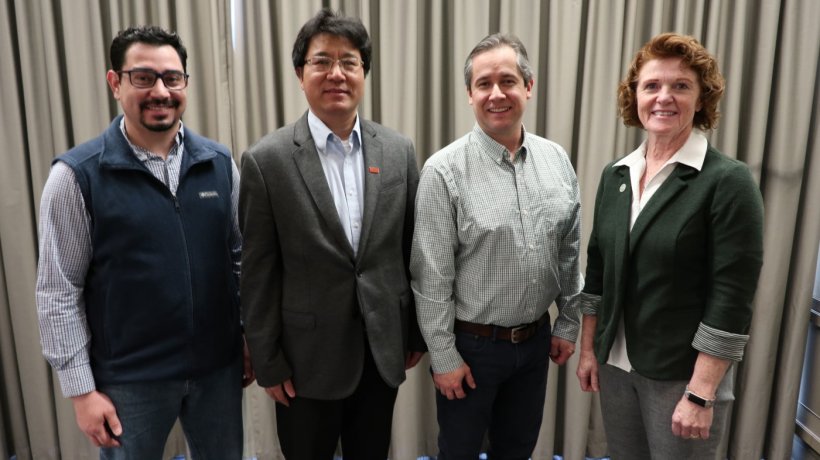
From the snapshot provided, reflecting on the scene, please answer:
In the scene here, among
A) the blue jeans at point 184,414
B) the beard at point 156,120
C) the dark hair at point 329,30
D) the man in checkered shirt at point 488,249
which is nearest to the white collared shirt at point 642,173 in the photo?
the man in checkered shirt at point 488,249

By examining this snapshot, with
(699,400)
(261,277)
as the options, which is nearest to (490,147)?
(261,277)

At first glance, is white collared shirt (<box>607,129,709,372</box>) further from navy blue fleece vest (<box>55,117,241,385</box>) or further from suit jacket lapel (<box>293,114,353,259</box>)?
navy blue fleece vest (<box>55,117,241,385</box>)

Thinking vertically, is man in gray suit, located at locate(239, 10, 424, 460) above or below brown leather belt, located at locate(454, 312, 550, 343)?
above

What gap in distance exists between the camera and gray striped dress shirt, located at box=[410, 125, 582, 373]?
1.53m

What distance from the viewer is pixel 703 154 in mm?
1397

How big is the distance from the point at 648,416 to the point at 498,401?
0.44m

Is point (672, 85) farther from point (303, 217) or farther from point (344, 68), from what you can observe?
point (303, 217)

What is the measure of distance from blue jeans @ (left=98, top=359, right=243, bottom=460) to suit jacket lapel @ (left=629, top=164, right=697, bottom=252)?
1231 mm

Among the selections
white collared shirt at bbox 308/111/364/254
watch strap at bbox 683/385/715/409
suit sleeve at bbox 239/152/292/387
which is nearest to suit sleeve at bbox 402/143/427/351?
white collared shirt at bbox 308/111/364/254

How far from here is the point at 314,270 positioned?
56.9 inches

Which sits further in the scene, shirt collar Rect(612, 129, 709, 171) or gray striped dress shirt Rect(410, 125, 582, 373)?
gray striped dress shirt Rect(410, 125, 582, 373)

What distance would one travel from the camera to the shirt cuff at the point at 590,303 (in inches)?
66.1

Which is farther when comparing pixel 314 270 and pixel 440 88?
pixel 440 88

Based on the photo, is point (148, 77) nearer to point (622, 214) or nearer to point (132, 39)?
point (132, 39)
